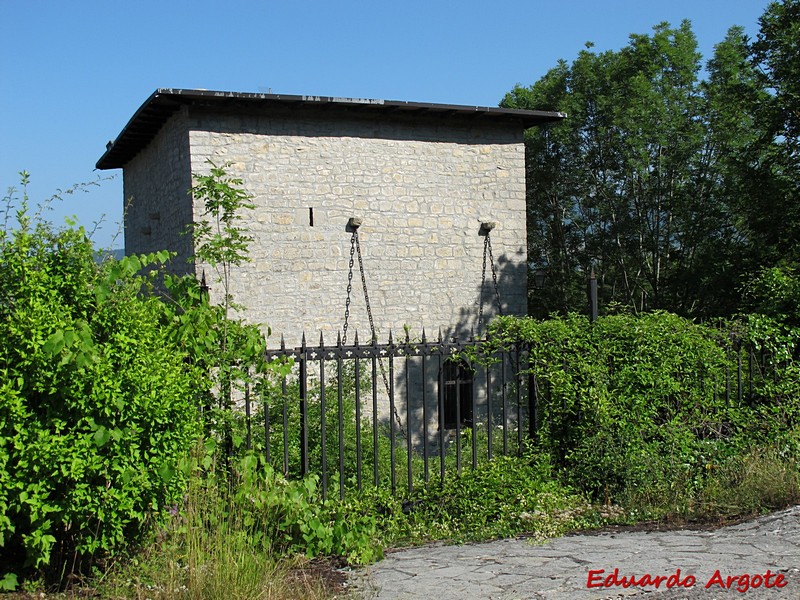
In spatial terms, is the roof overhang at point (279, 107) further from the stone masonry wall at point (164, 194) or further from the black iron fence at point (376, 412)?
the black iron fence at point (376, 412)

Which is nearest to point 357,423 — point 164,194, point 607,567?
point 607,567

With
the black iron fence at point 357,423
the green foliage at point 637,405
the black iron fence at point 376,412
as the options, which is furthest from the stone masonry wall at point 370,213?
the green foliage at point 637,405

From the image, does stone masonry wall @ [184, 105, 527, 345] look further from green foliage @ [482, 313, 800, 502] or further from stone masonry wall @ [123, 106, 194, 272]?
green foliage @ [482, 313, 800, 502]

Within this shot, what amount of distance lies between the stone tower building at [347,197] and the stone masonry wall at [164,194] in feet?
0.11

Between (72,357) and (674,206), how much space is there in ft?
66.6

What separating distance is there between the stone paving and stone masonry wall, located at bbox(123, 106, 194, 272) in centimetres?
709

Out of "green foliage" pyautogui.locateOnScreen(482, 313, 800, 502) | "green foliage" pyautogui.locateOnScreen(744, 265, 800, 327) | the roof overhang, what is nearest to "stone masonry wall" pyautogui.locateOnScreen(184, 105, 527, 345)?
the roof overhang

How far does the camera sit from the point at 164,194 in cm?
1306

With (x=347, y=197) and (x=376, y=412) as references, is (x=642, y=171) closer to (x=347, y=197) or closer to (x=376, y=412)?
(x=347, y=197)

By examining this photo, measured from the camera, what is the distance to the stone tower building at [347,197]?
1194 cm

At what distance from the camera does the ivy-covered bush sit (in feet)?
14.5

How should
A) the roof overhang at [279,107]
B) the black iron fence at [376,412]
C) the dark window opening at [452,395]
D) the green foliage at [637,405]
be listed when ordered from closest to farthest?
the black iron fence at [376,412] → the green foliage at [637,405] → the roof overhang at [279,107] → the dark window opening at [452,395]

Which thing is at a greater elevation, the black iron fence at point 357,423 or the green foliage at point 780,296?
the green foliage at point 780,296

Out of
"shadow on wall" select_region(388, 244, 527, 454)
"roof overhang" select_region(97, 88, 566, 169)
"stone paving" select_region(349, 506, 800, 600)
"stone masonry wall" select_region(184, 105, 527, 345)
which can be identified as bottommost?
"stone paving" select_region(349, 506, 800, 600)
